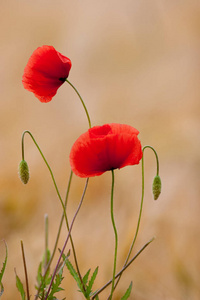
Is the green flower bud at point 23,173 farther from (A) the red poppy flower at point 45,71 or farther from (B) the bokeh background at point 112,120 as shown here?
(B) the bokeh background at point 112,120

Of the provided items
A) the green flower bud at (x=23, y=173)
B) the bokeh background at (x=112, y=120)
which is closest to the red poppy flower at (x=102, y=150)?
the green flower bud at (x=23, y=173)

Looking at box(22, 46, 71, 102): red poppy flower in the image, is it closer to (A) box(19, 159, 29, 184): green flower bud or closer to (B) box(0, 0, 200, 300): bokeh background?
(A) box(19, 159, 29, 184): green flower bud

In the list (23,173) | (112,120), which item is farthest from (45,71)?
(112,120)

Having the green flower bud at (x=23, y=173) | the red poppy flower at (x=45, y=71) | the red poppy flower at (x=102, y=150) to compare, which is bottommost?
the green flower bud at (x=23, y=173)

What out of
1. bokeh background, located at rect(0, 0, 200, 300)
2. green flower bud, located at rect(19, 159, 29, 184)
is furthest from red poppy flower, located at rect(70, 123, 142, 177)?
bokeh background, located at rect(0, 0, 200, 300)

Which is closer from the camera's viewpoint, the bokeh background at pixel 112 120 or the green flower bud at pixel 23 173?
the green flower bud at pixel 23 173

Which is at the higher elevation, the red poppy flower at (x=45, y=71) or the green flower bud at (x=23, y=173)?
the red poppy flower at (x=45, y=71)

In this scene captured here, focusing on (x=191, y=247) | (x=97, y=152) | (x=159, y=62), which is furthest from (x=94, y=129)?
(x=159, y=62)
